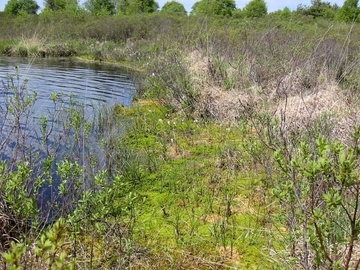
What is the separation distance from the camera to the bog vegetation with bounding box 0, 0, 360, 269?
2.55m

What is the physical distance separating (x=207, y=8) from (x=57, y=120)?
3130 cm

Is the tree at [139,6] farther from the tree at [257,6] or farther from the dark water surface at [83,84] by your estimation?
the dark water surface at [83,84]

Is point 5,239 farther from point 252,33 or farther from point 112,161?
point 252,33

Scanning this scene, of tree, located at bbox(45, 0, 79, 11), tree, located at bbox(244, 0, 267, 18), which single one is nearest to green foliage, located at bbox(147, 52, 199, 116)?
tree, located at bbox(244, 0, 267, 18)

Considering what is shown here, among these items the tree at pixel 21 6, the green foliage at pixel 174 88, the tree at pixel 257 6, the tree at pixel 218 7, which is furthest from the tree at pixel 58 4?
the green foliage at pixel 174 88

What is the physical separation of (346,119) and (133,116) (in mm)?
4491

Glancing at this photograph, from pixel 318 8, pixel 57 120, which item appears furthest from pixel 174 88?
pixel 318 8

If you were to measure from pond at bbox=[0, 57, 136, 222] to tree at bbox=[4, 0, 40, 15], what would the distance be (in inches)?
1404

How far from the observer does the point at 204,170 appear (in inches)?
221

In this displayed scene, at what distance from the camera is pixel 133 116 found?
8.70 m

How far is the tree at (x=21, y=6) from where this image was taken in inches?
1862

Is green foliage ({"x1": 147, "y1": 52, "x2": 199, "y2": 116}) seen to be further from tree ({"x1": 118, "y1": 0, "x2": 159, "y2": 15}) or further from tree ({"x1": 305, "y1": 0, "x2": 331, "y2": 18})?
tree ({"x1": 118, "y1": 0, "x2": 159, "y2": 15})

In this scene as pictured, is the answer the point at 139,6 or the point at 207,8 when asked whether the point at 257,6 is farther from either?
the point at 139,6

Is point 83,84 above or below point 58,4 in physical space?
below
